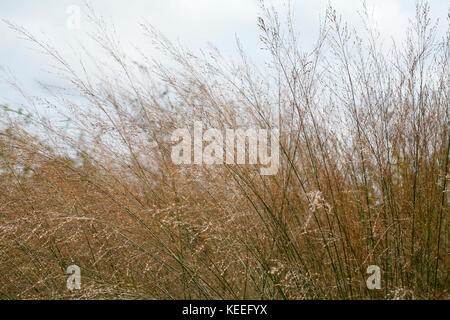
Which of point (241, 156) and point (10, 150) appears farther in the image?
point (10, 150)

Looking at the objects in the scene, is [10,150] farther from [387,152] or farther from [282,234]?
[387,152]

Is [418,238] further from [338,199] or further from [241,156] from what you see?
[241,156]

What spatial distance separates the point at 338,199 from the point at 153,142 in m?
0.94

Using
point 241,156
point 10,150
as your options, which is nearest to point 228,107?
point 241,156

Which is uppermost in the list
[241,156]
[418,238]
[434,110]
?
[434,110]

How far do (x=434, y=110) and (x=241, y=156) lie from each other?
982 millimetres

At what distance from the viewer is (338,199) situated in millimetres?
2168

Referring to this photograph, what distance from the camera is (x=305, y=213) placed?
2232mm

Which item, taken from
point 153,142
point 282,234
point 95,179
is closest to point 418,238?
point 282,234
